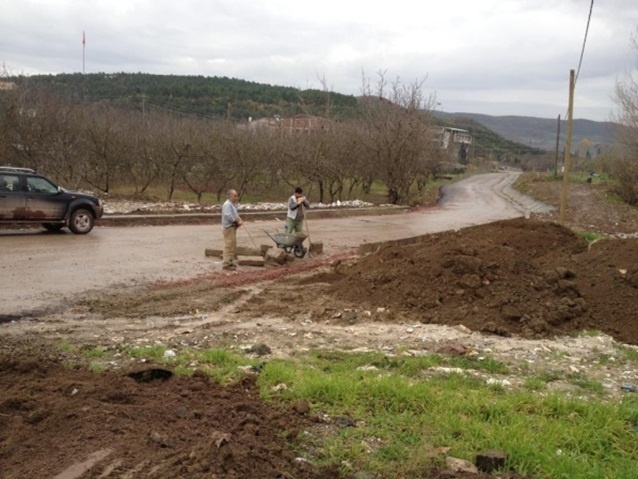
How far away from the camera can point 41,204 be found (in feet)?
59.5

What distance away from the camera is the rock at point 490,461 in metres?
4.66

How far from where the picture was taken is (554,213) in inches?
1401

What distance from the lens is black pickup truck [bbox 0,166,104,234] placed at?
58.0 feet

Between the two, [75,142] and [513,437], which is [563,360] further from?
[75,142]

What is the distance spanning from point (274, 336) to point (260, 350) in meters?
0.97

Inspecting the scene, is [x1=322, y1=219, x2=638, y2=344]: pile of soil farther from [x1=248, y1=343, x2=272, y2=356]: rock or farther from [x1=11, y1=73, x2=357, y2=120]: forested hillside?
[x1=11, y1=73, x2=357, y2=120]: forested hillside

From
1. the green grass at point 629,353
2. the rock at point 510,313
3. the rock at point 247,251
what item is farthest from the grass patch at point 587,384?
the rock at point 247,251

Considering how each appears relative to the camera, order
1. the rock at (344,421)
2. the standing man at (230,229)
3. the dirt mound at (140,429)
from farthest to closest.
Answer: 1. the standing man at (230,229)
2. the rock at (344,421)
3. the dirt mound at (140,429)

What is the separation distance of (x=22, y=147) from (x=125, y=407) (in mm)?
31762

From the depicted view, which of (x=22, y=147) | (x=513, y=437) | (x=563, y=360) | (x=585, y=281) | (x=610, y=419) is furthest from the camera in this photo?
(x=22, y=147)

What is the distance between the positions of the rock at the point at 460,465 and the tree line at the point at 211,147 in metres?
32.7

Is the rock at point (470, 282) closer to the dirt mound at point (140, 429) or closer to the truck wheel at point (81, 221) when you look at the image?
the dirt mound at point (140, 429)

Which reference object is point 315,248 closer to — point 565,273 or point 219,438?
point 565,273

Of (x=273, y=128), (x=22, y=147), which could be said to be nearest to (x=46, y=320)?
(x=22, y=147)
